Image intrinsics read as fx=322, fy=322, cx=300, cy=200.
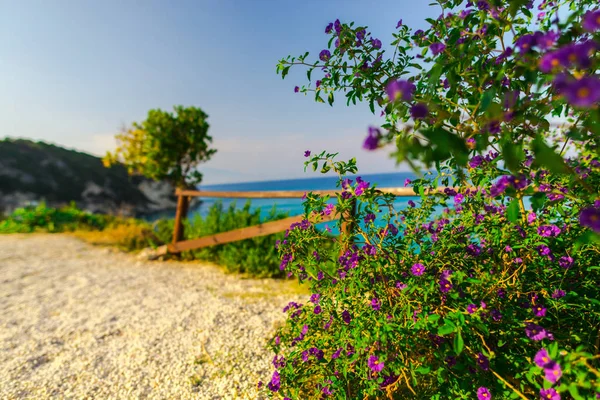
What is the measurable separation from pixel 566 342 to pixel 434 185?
2.92 feet

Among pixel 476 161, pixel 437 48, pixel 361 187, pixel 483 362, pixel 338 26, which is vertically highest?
pixel 338 26

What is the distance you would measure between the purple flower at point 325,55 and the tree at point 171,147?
5.33 metres

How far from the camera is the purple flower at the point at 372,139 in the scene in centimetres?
78

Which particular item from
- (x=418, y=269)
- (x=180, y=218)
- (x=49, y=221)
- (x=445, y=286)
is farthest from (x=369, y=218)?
(x=49, y=221)

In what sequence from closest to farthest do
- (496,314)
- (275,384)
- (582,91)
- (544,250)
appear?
(582,91) → (496,314) → (544,250) → (275,384)

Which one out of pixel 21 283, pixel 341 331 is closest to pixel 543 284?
pixel 341 331

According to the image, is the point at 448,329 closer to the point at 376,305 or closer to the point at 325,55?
the point at 376,305

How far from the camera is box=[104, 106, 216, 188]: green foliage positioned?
21.0 ft

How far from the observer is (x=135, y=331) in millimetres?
3143

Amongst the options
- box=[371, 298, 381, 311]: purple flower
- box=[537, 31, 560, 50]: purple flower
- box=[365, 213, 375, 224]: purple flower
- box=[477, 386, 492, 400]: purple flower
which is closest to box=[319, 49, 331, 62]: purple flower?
box=[365, 213, 375, 224]: purple flower

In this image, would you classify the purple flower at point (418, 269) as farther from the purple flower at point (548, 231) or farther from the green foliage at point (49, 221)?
the green foliage at point (49, 221)

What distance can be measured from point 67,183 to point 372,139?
3267 centimetres

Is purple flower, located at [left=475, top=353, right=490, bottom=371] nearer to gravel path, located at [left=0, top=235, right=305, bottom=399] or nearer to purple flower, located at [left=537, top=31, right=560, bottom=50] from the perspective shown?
purple flower, located at [left=537, top=31, right=560, bottom=50]

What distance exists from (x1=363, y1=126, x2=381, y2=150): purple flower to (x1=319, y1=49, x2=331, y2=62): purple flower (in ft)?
3.02
